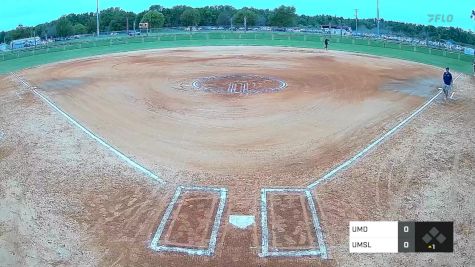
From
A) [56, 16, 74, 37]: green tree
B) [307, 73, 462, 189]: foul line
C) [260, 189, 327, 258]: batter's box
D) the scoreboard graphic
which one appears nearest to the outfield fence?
[56, 16, 74, 37]: green tree

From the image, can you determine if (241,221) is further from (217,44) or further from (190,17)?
(190,17)

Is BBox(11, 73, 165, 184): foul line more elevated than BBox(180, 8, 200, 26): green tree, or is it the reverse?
BBox(180, 8, 200, 26): green tree

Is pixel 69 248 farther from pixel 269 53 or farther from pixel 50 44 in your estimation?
pixel 50 44

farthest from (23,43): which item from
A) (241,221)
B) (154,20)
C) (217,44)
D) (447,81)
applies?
(241,221)

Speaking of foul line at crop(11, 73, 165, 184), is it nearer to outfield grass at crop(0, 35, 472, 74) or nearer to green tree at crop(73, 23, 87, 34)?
outfield grass at crop(0, 35, 472, 74)

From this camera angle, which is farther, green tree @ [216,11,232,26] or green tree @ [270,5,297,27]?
green tree @ [216,11,232,26]
